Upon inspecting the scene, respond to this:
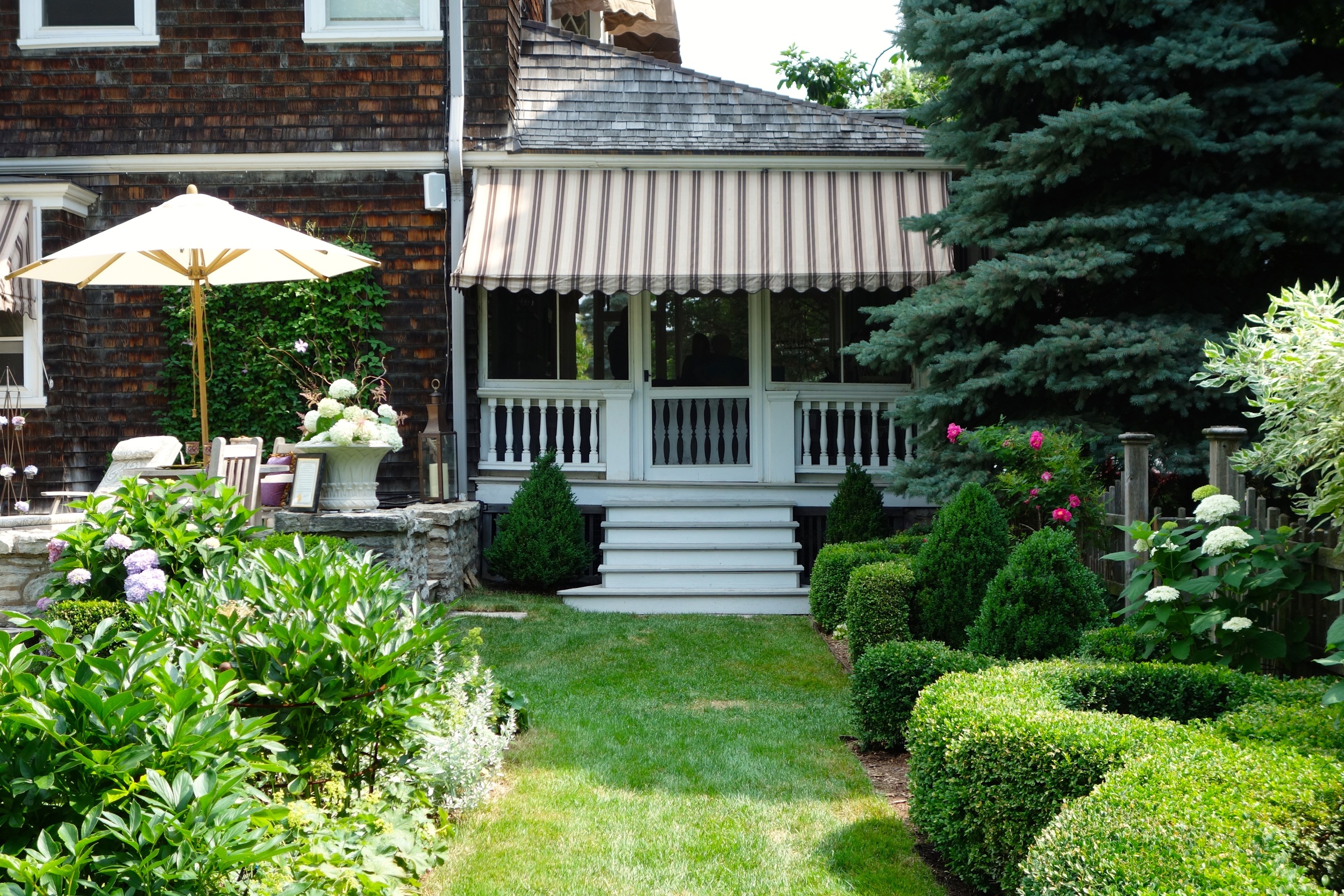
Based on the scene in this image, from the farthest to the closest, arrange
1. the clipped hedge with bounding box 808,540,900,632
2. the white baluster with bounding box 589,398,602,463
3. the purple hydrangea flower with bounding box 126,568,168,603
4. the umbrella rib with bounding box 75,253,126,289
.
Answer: the white baluster with bounding box 589,398,602,463
the clipped hedge with bounding box 808,540,900,632
the umbrella rib with bounding box 75,253,126,289
the purple hydrangea flower with bounding box 126,568,168,603

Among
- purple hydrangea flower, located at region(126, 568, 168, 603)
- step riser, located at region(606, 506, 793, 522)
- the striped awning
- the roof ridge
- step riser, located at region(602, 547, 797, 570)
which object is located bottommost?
step riser, located at region(602, 547, 797, 570)

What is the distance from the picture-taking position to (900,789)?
518cm

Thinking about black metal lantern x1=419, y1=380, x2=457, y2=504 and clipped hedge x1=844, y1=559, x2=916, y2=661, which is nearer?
clipped hedge x1=844, y1=559, x2=916, y2=661

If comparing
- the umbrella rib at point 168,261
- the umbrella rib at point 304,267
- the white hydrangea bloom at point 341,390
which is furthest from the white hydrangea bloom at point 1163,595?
the umbrella rib at point 168,261

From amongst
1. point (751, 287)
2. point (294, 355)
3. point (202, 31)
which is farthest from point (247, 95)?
point (751, 287)

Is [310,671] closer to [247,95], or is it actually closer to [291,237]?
[291,237]

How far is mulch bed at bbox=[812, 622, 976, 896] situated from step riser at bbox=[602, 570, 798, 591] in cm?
408

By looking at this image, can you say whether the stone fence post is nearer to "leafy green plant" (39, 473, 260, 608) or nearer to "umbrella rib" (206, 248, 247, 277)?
"leafy green plant" (39, 473, 260, 608)

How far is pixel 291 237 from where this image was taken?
24.8ft

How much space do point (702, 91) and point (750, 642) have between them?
622 cm

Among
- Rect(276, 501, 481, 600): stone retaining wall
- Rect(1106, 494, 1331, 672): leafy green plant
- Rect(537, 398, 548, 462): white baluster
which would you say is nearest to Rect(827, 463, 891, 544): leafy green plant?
Rect(537, 398, 548, 462): white baluster

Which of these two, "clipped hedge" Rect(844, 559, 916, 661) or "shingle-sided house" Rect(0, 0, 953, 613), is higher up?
"shingle-sided house" Rect(0, 0, 953, 613)

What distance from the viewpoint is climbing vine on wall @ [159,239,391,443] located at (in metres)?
10.6

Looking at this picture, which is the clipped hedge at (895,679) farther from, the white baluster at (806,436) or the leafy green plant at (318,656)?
the white baluster at (806,436)
